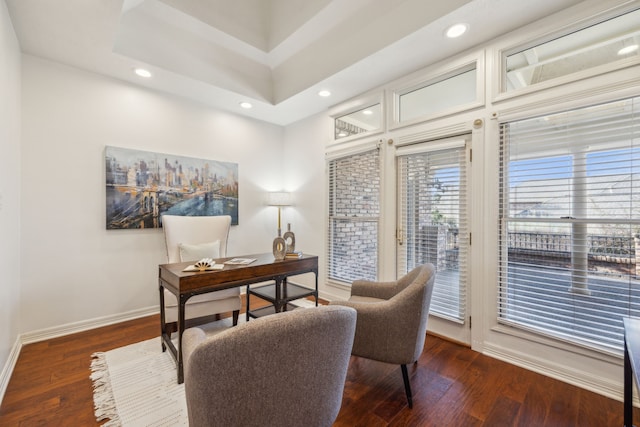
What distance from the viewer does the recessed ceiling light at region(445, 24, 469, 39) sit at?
221 cm

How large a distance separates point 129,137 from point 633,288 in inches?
180

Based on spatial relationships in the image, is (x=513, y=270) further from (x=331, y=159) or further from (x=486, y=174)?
(x=331, y=159)

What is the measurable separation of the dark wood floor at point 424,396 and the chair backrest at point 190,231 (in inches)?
43.6

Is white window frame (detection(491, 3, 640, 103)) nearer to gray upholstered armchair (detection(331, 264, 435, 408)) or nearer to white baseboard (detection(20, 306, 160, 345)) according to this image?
gray upholstered armchair (detection(331, 264, 435, 408))

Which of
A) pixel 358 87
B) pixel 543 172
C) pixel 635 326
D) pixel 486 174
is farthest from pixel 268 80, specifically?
pixel 635 326

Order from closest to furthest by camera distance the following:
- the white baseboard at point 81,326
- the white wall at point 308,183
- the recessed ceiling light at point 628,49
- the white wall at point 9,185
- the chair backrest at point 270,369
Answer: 1. the chair backrest at point 270,369
2. the recessed ceiling light at point 628,49
3. the white wall at point 9,185
4. the white baseboard at point 81,326
5. the white wall at point 308,183

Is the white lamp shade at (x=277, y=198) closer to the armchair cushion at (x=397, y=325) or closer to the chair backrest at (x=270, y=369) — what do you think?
the armchair cushion at (x=397, y=325)

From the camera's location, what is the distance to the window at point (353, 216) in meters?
3.32

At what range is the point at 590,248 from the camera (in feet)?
6.39

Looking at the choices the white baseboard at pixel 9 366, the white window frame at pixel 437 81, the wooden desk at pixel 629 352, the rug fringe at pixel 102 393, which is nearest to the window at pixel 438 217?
the white window frame at pixel 437 81

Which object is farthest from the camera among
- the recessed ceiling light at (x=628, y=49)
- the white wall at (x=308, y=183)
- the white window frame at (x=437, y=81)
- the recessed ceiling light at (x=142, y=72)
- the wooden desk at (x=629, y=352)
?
the white wall at (x=308, y=183)

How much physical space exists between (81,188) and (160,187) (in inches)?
28.0

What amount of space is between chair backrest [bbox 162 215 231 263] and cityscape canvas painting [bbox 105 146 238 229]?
1.36 ft

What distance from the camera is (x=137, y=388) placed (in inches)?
74.9
